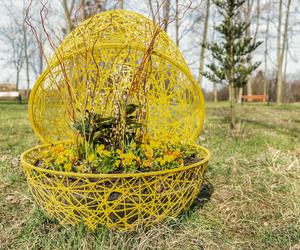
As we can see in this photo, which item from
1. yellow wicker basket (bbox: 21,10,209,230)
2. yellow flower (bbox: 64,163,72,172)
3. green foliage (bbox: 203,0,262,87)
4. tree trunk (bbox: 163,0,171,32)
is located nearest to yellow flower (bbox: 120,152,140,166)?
yellow wicker basket (bbox: 21,10,209,230)

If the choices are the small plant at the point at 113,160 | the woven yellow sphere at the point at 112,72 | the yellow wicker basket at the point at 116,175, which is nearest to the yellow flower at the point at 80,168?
the small plant at the point at 113,160

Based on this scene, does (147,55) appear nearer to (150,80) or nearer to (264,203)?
(150,80)

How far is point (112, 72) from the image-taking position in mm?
2666

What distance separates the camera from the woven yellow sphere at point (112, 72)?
2236 millimetres

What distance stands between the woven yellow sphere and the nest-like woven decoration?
1.73 ft

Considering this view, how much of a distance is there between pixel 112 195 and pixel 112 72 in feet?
3.82

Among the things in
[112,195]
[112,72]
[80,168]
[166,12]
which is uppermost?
[166,12]

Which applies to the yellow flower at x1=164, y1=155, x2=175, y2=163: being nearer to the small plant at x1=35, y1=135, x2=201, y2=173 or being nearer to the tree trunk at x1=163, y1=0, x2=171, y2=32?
the small plant at x1=35, y1=135, x2=201, y2=173

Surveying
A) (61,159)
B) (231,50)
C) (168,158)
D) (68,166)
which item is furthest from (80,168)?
(231,50)

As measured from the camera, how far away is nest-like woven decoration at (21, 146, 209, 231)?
1.88 meters

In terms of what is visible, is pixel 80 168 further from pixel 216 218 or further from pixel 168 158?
pixel 216 218

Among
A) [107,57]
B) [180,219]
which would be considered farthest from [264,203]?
[107,57]

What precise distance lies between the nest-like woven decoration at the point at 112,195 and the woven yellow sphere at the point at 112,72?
20.7 inches

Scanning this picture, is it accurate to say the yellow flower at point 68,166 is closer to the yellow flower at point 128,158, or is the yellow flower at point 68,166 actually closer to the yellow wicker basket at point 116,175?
the yellow wicker basket at point 116,175
